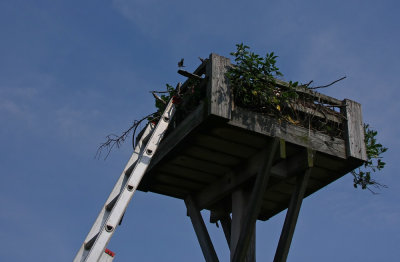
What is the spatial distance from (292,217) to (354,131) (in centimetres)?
109

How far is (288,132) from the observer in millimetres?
5793

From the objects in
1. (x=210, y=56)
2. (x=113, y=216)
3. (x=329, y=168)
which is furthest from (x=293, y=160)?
(x=113, y=216)

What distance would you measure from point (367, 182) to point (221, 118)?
200 centimetres

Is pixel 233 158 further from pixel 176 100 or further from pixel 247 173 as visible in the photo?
pixel 176 100

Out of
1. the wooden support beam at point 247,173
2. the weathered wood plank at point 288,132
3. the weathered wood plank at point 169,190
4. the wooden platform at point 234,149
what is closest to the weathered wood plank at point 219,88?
the wooden platform at point 234,149

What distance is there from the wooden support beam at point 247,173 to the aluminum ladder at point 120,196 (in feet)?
2.88

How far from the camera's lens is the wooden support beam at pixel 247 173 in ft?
19.3

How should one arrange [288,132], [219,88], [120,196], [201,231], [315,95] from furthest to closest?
[201,231] → [315,95] → [288,132] → [219,88] → [120,196]

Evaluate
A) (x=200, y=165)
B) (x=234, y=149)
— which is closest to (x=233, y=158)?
(x=234, y=149)

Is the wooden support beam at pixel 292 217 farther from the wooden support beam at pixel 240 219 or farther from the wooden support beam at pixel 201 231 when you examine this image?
the wooden support beam at pixel 201 231

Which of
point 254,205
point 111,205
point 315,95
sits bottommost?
point 111,205

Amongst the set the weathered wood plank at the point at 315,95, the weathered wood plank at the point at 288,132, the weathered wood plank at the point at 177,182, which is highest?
the weathered wood plank at the point at 315,95

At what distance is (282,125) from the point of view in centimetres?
578

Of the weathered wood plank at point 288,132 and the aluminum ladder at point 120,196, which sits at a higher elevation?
the weathered wood plank at point 288,132
